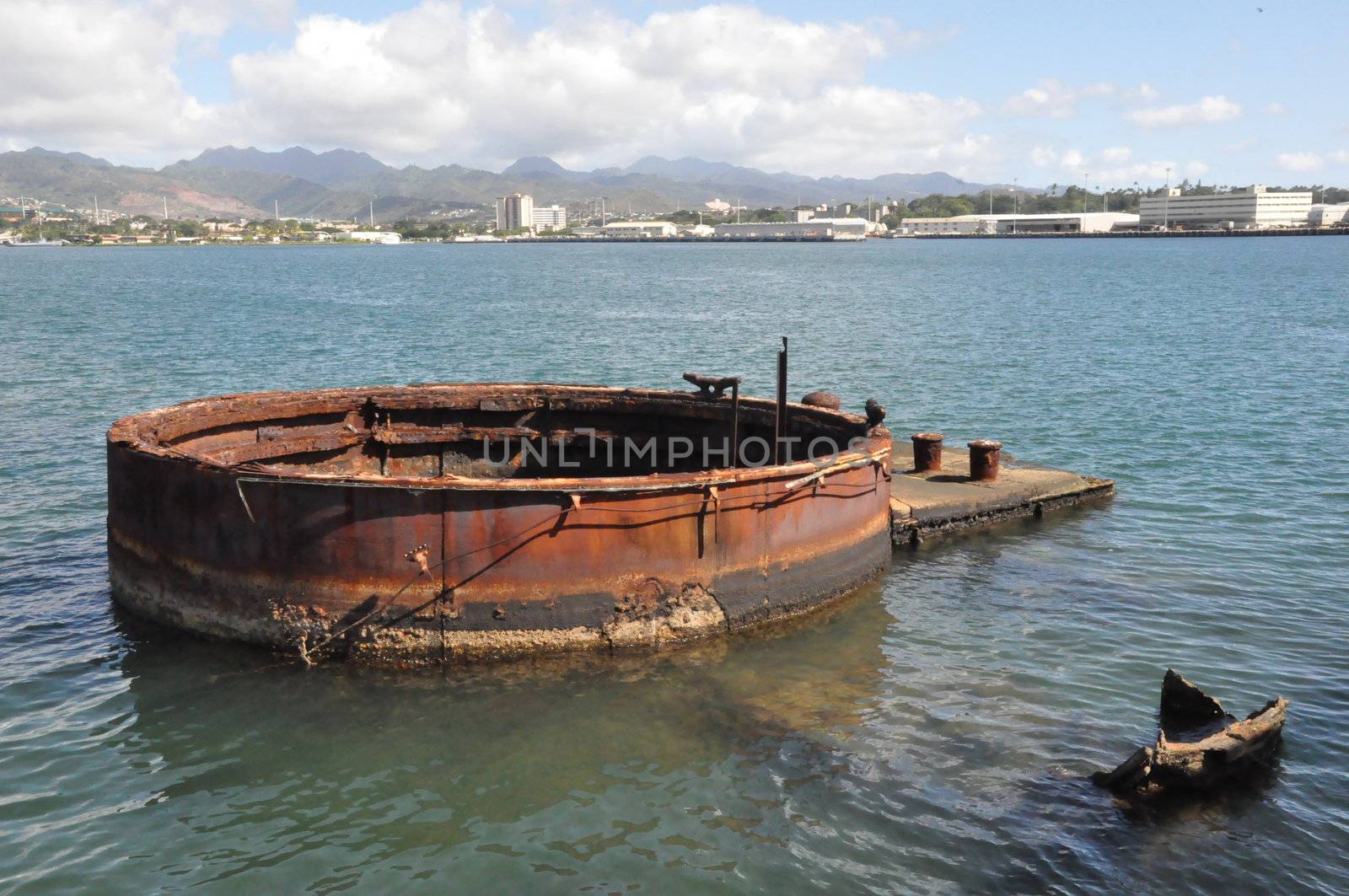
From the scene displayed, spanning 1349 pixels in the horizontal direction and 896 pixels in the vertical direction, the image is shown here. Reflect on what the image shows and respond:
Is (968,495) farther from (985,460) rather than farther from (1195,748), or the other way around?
(1195,748)

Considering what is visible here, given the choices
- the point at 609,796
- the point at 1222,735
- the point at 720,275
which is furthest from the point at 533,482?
the point at 720,275

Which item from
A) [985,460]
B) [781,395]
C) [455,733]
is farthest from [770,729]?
[985,460]

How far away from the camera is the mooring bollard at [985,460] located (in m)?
17.9

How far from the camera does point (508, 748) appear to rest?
9.66 m

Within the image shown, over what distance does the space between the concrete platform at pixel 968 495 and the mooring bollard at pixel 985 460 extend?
0.54 feet

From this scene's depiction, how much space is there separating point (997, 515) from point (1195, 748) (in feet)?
27.3

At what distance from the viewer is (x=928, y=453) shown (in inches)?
733

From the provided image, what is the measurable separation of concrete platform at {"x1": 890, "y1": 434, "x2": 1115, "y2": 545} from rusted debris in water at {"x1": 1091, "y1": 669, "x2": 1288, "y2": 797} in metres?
6.02

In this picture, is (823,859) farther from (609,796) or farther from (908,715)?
(908,715)

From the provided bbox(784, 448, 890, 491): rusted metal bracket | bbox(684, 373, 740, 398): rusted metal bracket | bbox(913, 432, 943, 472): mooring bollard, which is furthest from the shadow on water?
bbox(913, 432, 943, 472): mooring bollard

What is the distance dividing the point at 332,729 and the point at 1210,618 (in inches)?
420

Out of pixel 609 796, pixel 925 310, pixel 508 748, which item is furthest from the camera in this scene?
pixel 925 310

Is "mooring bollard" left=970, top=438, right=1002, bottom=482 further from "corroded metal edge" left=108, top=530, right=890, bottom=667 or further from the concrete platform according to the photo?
"corroded metal edge" left=108, top=530, right=890, bottom=667

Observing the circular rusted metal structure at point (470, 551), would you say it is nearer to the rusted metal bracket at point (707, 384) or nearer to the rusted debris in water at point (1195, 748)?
the rusted metal bracket at point (707, 384)
